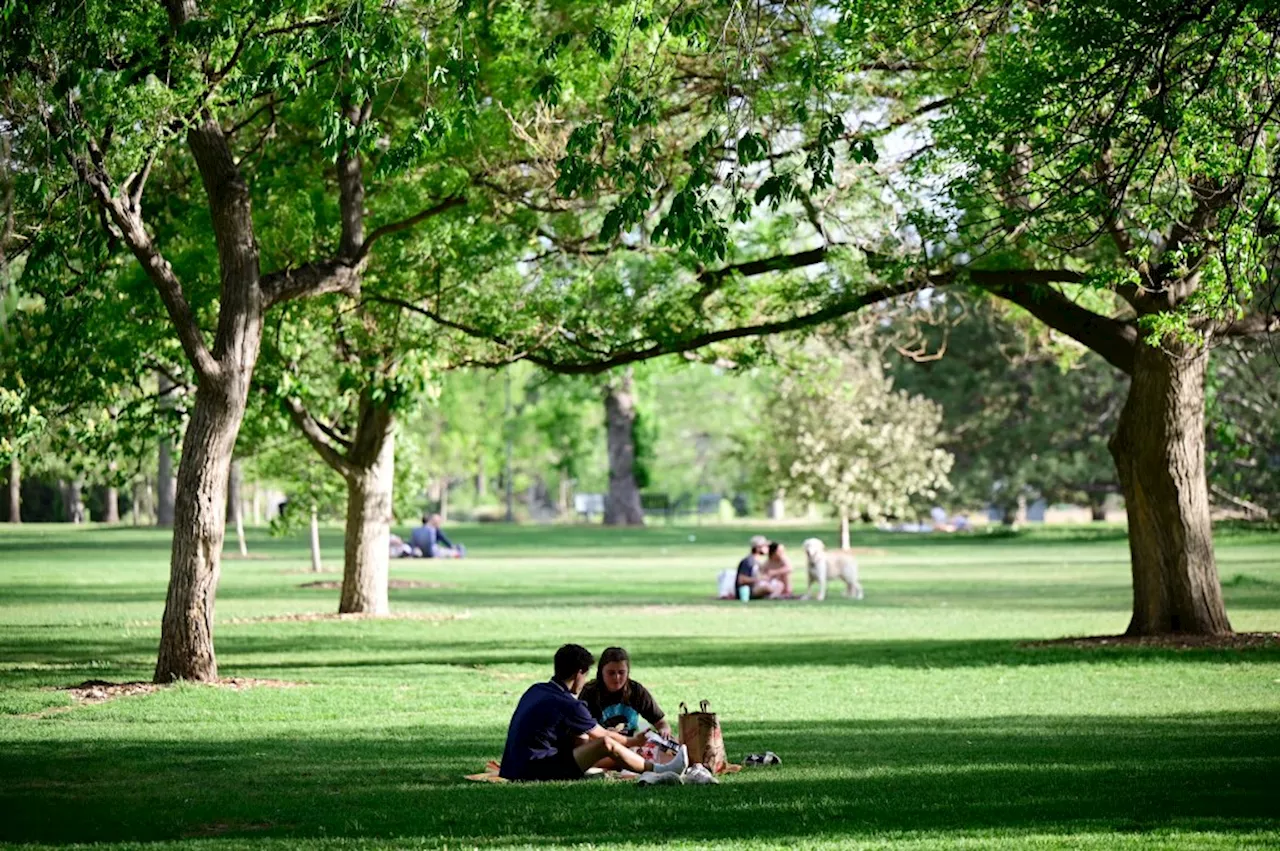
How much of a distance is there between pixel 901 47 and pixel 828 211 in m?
2.44

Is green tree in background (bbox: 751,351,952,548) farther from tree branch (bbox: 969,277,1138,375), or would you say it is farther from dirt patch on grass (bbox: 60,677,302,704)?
dirt patch on grass (bbox: 60,677,302,704)

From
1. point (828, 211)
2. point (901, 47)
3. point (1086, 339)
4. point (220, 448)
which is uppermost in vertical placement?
point (901, 47)

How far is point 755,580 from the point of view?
34.0 m

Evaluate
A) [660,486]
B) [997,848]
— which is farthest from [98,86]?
[660,486]

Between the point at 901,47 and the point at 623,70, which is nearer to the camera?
the point at 623,70

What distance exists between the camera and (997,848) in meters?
8.82

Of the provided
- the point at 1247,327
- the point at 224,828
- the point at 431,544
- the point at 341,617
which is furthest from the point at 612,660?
the point at 431,544

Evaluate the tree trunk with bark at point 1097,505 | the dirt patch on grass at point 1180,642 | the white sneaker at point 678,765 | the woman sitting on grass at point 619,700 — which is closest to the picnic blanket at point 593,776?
the white sneaker at point 678,765

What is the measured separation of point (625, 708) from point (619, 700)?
8 centimetres

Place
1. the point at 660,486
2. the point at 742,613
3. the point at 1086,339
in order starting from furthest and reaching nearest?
the point at 660,486 → the point at 742,613 → the point at 1086,339

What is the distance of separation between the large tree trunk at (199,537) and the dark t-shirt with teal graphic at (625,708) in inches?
254

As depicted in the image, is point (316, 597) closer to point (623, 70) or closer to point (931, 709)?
point (931, 709)

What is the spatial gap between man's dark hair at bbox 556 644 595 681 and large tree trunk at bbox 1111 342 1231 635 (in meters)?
12.1

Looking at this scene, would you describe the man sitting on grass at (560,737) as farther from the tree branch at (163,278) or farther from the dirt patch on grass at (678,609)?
the dirt patch on grass at (678,609)
